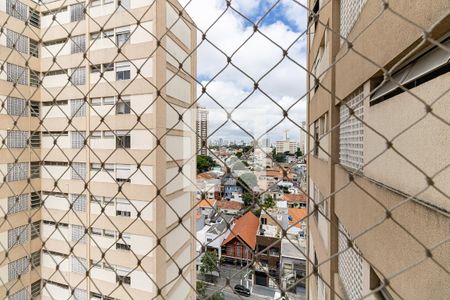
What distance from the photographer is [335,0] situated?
168 cm

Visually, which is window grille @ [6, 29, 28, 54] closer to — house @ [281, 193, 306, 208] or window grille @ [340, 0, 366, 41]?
window grille @ [340, 0, 366, 41]

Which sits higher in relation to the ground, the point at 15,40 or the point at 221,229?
the point at 15,40

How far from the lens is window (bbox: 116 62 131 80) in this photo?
3.40m

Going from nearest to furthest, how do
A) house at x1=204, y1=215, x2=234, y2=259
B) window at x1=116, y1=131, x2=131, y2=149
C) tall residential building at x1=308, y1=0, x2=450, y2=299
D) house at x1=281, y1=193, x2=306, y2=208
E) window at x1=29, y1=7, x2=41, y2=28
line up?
tall residential building at x1=308, y1=0, x2=450, y2=299 < house at x1=204, y1=215, x2=234, y2=259 < window at x1=116, y1=131, x2=131, y2=149 < window at x1=29, y1=7, x2=41, y2=28 < house at x1=281, y1=193, x2=306, y2=208

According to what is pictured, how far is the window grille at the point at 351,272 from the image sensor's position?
1121 mm

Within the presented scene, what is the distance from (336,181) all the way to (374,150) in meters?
0.69

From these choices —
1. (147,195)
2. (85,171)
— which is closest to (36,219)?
(85,171)

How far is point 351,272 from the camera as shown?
1.28 meters

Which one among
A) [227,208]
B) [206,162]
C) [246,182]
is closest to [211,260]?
[246,182]

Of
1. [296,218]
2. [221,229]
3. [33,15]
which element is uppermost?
[33,15]

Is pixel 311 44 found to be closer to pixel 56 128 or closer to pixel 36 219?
pixel 56 128

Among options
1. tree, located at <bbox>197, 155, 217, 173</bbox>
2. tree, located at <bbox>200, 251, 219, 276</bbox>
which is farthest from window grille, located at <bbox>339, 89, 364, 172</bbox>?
tree, located at <bbox>200, 251, 219, 276</bbox>

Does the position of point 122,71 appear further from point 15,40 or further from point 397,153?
point 397,153

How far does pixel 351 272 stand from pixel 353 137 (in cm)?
75
